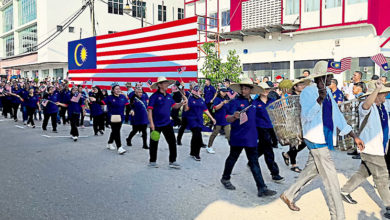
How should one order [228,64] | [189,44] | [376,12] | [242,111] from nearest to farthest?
[242,111] < [189,44] < [228,64] < [376,12]

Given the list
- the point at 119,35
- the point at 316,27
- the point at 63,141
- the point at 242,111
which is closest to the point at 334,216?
the point at 242,111

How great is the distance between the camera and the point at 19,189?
5602 mm

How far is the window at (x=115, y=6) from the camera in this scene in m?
40.4

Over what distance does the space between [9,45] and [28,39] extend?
11733 millimetres

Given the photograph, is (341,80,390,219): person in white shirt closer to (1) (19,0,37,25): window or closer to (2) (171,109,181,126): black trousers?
(2) (171,109,181,126): black trousers

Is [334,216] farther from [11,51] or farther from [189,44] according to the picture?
[11,51]

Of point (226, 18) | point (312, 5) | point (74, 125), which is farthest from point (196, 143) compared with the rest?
point (226, 18)

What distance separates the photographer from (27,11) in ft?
147

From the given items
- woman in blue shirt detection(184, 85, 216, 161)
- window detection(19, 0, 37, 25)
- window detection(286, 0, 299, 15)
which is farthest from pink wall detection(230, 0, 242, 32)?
window detection(19, 0, 37, 25)

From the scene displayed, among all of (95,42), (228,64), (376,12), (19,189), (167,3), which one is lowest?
(19,189)

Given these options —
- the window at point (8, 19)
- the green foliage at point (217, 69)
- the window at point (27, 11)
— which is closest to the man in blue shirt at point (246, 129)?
the green foliage at point (217, 69)

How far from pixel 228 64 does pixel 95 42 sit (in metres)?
7.13

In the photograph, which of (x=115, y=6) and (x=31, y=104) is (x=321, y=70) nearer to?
(x=31, y=104)

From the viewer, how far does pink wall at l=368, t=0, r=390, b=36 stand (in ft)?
Result: 53.5
